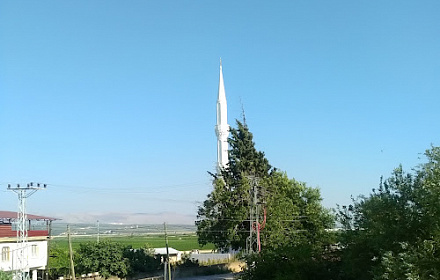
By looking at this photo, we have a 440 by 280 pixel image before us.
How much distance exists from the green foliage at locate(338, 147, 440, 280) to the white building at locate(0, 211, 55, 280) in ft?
94.9

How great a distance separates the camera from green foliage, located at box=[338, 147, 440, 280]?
1225cm

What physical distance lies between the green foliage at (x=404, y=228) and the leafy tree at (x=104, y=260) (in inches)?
1088

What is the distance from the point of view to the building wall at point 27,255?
38.5m

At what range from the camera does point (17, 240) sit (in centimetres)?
3703

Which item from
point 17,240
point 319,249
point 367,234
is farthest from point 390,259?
point 17,240

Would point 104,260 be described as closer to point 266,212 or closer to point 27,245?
point 27,245

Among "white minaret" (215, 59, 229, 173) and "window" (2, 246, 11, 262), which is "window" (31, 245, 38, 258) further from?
"white minaret" (215, 59, 229, 173)

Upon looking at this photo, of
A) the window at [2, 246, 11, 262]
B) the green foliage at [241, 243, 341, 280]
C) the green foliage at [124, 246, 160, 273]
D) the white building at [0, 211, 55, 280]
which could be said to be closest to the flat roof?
the white building at [0, 211, 55, 280]

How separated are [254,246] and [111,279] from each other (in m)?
12.3

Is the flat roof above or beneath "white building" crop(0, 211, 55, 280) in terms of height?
above

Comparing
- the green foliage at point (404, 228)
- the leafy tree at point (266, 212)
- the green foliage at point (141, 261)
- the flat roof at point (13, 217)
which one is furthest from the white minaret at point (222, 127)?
the green foliage at point (404, 228)

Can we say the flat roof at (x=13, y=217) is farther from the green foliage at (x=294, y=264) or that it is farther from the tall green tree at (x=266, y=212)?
the green foliage at (x=294, y=264)

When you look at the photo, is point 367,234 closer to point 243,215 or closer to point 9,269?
point 243,215

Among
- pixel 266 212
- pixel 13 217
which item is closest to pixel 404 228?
pixel 266 212
